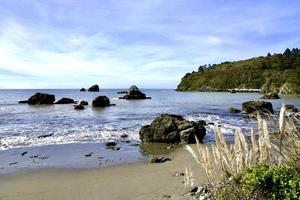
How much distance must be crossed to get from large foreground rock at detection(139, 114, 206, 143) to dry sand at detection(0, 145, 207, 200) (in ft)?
19.1

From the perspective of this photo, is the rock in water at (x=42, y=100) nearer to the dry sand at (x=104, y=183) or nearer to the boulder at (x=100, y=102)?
the boulder at (x=100, y=102)

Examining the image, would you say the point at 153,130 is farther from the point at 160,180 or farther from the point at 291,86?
the point at 291,86

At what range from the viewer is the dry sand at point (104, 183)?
1053 centimetres

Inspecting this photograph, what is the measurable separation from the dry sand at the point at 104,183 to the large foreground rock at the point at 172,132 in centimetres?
581

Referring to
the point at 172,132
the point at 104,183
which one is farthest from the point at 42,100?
the point at 104,183

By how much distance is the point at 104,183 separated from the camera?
12023mm

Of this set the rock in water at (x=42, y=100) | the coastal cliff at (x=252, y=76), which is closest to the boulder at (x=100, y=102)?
the rock in water at (x=42, y=100)

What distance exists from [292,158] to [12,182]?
945cm

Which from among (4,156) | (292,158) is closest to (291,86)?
(4,156)

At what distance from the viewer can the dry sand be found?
10531 millimetres

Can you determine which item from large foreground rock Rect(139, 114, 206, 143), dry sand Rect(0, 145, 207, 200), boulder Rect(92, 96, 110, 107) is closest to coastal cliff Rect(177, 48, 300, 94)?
boulder Rect(92, 96, 110, 107)

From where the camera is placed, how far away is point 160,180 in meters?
11.9

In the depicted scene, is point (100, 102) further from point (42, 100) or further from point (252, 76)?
point (252, 76)

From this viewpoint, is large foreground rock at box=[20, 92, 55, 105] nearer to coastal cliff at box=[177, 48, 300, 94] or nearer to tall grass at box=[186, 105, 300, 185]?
tall grass at box=[186, 105, 300, 185]
